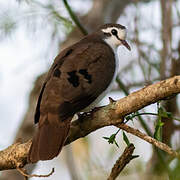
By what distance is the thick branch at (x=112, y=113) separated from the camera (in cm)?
249

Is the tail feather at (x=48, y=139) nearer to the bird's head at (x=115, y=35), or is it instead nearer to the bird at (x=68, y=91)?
the bird at (x=68, y=91)

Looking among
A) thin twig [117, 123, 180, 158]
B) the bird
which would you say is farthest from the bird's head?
thin twig [117, 123, 180, 158]

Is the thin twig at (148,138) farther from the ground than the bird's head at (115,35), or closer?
closer

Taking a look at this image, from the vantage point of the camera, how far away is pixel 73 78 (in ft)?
11.5

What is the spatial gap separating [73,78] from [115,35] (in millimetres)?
1162

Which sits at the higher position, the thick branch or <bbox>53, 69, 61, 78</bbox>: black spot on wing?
<bbox>53, 69, 61, 78</bbox>: black spot on wing

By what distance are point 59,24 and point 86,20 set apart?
7.70ft

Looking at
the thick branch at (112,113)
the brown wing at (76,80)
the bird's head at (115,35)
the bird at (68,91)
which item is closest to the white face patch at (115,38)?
the bird's head at (115,35)

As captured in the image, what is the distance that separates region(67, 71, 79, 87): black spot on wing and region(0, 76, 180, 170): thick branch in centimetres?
28

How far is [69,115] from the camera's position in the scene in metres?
3.29

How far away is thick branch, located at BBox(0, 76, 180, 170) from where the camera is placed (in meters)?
2.49

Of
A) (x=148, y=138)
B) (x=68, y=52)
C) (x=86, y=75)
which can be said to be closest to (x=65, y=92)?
(x=86, y=75)

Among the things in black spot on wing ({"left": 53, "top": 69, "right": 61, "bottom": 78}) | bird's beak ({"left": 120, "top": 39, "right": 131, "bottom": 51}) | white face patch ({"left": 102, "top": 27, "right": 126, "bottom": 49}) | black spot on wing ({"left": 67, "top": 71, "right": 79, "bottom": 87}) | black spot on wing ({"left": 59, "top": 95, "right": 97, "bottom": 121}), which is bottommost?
black spot on wing ({"left": 59, "top": 95, "right": 97, "bottom": 121})

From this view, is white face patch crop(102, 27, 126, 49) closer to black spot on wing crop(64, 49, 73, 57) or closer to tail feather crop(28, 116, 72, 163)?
black spot on wing crop(64, 49, 73, 57)
